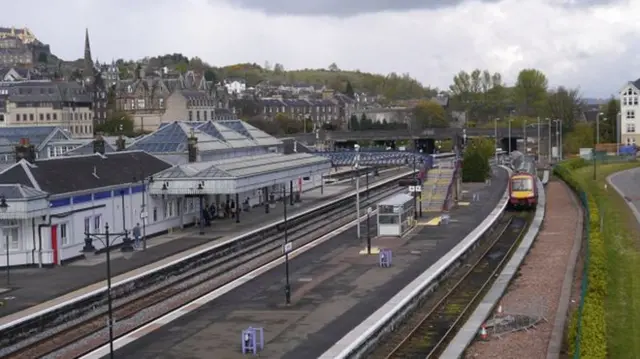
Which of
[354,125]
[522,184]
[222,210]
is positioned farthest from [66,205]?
[354,125]

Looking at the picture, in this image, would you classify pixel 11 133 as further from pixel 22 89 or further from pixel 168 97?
pixel 168 97

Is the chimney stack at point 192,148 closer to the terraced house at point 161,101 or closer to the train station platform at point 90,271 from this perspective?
the train station platform at point 90,271

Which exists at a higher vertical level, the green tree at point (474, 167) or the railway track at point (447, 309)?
the green tree at point (474, 167)

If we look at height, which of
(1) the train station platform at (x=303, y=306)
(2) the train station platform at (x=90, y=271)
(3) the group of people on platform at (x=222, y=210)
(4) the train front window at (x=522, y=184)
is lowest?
(1) the train station platform at (x=303, y=306)

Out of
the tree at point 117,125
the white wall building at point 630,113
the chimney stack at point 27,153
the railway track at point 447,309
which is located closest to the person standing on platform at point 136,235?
the chimney stack at point 27,153

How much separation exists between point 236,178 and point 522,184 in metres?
25.3

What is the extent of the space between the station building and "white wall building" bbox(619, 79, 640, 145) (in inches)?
2744

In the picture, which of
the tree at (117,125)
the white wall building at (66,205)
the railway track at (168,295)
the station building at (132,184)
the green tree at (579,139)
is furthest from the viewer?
the green tree at (579,139)

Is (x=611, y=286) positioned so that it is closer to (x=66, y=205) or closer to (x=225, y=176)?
(x=225, y=176)

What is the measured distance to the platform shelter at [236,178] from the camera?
49594 millimetres

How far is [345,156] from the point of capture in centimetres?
9800

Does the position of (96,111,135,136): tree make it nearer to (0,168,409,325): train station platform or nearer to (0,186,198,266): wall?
(0,168,409,325): train station platform

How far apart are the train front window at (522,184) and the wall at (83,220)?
83.8 feet

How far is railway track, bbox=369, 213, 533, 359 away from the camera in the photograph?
26312 mm
